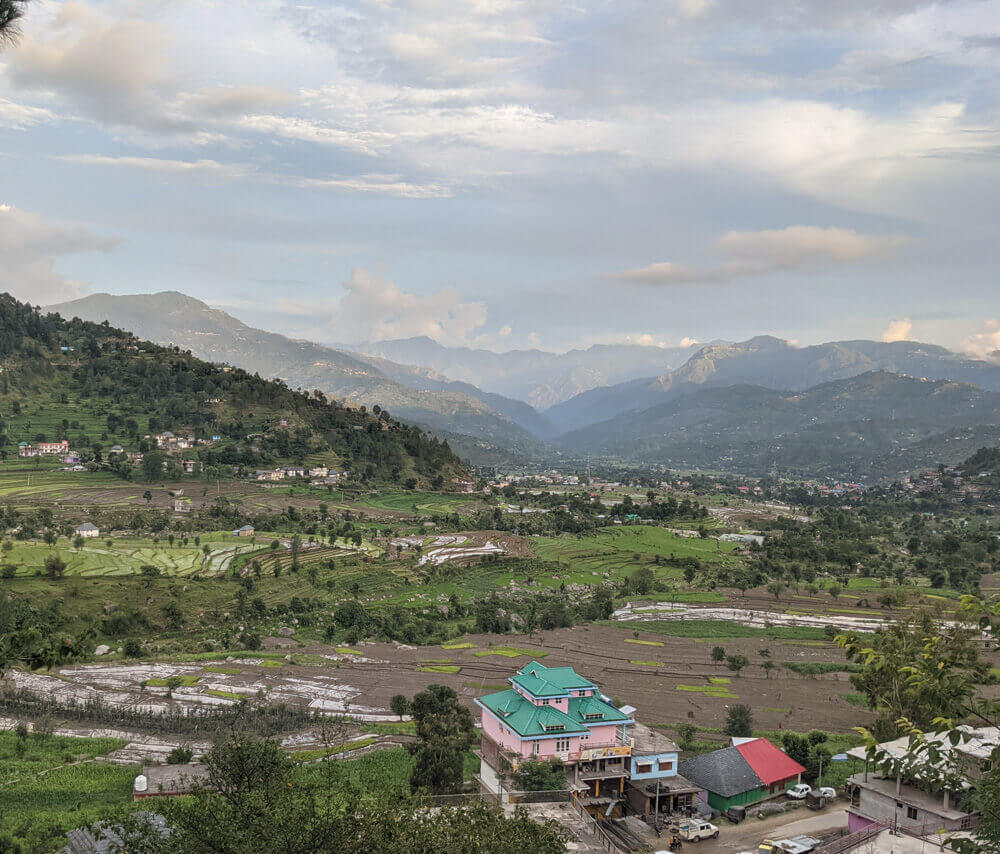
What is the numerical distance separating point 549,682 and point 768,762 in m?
8.72

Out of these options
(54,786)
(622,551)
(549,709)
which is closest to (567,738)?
(549,709)

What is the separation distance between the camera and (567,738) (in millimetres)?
25469

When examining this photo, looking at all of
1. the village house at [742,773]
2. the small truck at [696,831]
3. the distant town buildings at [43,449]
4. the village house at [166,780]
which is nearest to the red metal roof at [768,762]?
the village house at [742,773]

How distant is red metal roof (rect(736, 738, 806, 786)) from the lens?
27.3 m

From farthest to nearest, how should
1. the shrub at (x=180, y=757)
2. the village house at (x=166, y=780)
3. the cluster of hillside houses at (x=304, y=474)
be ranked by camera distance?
the cluster of hillside houses at (x=304, y=474) → the shrub at (x=180, y=757) → the village house at (x=166, y=780)

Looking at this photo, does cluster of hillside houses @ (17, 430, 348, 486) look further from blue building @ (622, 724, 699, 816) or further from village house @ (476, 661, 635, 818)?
blue building @ (622, 724, 699, 816)

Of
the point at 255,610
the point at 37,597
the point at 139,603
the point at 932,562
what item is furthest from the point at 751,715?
the point at 932,562

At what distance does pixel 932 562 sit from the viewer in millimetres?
75562

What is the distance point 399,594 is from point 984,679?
160ft

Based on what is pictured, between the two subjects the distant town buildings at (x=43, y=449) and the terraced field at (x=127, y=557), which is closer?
the terraced field at (x=127, y=557)

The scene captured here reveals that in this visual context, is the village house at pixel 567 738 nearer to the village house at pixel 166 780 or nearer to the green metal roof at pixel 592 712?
the green metal roof at pixel 592 712

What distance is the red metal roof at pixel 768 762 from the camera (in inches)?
1076

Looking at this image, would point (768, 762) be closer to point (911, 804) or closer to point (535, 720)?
point (911, 804)

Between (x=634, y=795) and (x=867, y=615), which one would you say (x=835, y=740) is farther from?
(x=867, y=615)
